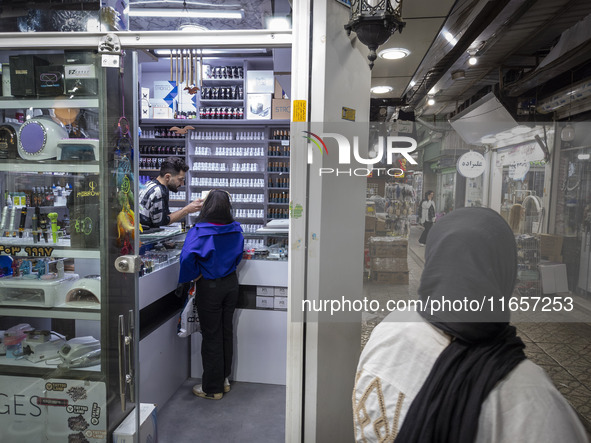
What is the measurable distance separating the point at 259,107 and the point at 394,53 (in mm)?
3472

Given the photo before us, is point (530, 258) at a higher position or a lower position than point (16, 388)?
→ higher

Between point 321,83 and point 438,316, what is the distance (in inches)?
49.6

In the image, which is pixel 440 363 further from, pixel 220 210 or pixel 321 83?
pixel 220 210

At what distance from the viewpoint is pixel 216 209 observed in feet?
10.4

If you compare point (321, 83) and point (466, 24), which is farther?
point (466, 24)

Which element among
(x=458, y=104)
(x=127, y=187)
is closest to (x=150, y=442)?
(x=127, y=187)

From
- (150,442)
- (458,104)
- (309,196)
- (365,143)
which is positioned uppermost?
(458,104)

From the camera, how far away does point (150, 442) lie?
2.25 metres

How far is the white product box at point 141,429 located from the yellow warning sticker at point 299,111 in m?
1.90

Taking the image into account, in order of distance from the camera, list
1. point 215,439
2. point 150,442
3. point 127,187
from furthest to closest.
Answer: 1. point 215,439
2. point 150,442
3. point 127,187

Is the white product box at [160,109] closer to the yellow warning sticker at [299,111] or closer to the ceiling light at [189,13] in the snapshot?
the ceiling light at [189,13]

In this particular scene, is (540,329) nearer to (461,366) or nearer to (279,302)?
(461,366)

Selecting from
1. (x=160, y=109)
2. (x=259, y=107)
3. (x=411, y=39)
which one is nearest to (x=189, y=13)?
(x=411, y=39)

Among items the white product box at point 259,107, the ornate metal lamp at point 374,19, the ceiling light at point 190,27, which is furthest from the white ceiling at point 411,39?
the white product box at point 259,107
